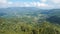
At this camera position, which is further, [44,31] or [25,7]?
[25,7]

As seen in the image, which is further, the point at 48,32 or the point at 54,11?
the point at 54,11

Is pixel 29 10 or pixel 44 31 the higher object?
pixel 44 31

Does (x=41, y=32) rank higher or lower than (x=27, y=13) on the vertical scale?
higher

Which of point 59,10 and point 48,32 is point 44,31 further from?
point 59,10

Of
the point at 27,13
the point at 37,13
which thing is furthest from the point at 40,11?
the point at 27,13

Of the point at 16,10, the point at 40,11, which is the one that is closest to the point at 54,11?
the point at 40,11

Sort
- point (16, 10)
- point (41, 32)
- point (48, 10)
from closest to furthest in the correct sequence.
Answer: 1. point (41, 32)
2. point (48, 10)
3. point (16, 10)

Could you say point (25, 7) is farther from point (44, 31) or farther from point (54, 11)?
point (44, 31)

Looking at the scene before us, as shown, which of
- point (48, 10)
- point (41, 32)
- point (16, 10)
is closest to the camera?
point (41, 32)

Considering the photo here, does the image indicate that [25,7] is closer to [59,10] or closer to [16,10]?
[16,10]
